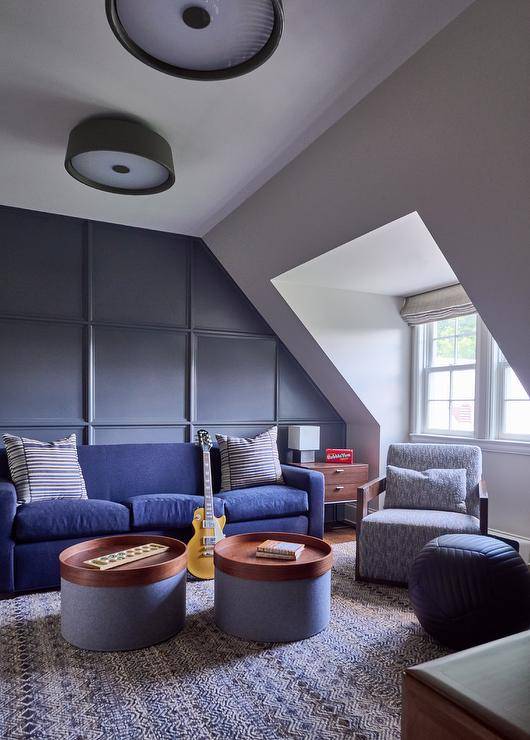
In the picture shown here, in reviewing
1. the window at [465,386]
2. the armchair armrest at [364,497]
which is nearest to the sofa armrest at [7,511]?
the armchair armrest at [364,497]

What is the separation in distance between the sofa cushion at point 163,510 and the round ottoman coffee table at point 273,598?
1.04m

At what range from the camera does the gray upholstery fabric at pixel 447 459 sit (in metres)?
3.56

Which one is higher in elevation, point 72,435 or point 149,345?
point 149,345

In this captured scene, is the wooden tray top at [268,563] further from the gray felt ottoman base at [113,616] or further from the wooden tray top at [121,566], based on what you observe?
Answer: the gray felt ottoman base at [113,616]

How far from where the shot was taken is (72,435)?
4062 millimetres

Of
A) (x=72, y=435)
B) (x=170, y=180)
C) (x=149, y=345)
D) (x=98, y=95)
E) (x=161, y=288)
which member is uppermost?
(x=98, y=95)

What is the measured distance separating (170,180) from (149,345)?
1.78 m

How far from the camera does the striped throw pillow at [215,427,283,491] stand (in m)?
4.29

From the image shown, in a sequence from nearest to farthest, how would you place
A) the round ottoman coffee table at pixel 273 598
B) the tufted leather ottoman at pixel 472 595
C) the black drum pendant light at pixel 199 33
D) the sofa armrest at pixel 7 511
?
the black drum pendant light at pixel 199 33 < the tufted leather ottoman at pixel 472 595 < the round ottoman coffee table at pixel 273 598 < the sofa armrest at pixel 7 511

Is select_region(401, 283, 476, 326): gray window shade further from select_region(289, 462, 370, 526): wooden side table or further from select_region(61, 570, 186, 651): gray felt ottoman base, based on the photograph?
select_region(61, 570, 186, 651): gray felt ottoman base

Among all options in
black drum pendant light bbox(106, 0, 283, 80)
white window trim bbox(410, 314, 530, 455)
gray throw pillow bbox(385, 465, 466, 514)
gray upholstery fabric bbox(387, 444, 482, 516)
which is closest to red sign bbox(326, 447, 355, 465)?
white window trim bbox(410, 314, 530, 455)

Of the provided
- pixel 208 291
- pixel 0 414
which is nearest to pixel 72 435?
pixel 0 414

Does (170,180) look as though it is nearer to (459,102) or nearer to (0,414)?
(459,102)

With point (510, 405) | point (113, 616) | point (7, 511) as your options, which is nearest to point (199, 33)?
point (113, 616)
